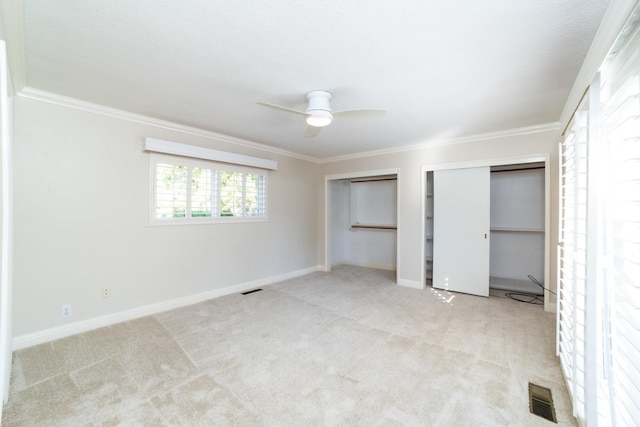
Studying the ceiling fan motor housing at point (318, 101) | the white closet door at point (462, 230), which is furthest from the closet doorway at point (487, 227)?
the ceiling fan motor housing at point (318, 101)

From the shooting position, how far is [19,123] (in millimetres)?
2504

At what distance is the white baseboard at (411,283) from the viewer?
14.5 ft

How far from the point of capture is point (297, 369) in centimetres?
218

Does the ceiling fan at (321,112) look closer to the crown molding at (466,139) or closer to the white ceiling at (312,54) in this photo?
the white ceiling at (312,54)

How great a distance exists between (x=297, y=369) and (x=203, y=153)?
2937 mm

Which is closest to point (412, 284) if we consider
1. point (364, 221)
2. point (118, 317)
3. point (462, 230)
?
point (462, 230)

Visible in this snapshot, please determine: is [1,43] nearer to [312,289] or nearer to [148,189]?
[148,189]

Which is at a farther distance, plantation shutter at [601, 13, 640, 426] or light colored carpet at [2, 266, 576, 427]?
light colored carpet at [2, 266, 576, 427]

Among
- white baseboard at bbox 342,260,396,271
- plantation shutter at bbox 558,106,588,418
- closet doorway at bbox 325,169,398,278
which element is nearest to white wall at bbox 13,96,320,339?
closet doorway at bbox 325,169,398,278

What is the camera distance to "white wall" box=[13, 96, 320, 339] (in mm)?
2561

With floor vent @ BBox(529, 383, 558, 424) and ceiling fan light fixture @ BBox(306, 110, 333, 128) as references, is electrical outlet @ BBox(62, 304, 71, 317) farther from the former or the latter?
floor vent @ BBox(529, 383, 558, 424)

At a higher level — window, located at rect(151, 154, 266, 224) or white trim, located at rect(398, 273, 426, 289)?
window, located at rect(151, 154, 266, 224)

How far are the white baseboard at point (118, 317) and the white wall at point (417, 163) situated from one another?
2462 millimetres

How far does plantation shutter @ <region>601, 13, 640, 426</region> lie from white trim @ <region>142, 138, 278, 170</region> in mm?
3826
